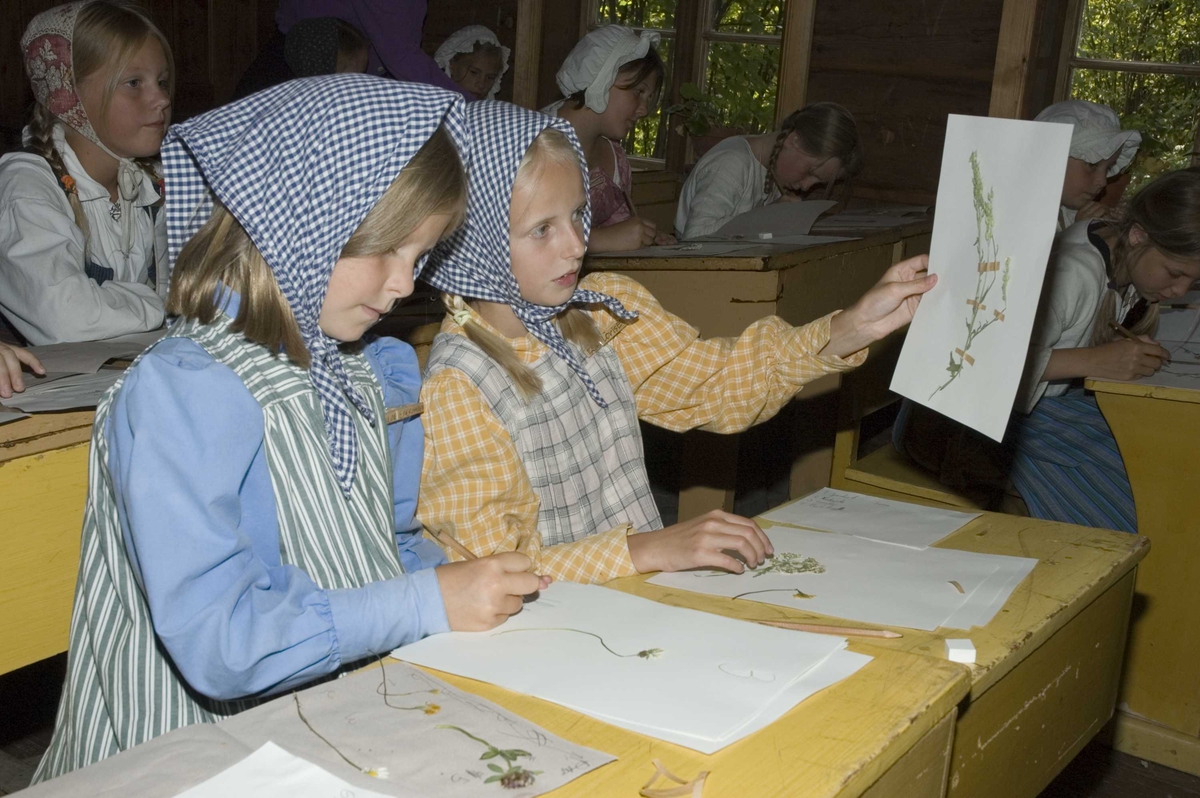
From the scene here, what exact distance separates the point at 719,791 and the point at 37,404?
4.27 ft

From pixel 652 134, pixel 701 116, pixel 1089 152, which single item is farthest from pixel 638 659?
pixel 652 134

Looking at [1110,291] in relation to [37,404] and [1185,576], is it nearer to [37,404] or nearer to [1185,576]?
[1185,576]

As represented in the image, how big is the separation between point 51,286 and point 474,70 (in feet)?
11.8

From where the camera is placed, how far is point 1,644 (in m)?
1.66

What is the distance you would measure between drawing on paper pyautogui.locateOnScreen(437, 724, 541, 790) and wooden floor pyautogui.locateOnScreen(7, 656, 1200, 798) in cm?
187

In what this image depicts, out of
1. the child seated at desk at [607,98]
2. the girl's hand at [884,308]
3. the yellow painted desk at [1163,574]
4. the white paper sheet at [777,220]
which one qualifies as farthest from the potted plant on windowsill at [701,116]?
the girl's hand at [884,308]

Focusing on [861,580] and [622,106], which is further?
[622,106]

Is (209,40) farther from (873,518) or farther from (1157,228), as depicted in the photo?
(873,518)

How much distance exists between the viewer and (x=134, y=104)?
2.54m

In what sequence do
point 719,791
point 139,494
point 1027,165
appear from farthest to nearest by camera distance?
point 1027,165, point 139,494, point 719,791

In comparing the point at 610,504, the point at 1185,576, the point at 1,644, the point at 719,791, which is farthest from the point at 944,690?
the point at 1185,576

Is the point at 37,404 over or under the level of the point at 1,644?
over

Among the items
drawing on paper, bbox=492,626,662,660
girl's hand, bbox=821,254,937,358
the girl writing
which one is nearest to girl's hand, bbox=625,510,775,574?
drawing on paper, bbox=492,626,662,660

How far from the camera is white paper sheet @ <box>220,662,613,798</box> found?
2.96 feet
